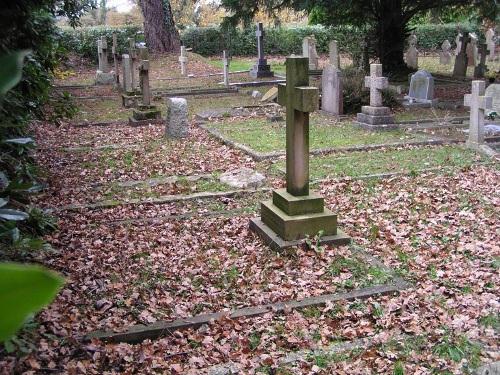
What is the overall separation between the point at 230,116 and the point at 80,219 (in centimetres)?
828

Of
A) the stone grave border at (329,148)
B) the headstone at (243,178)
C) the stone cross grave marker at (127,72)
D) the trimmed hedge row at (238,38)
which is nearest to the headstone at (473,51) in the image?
the trimmed hedge row at (238,38)

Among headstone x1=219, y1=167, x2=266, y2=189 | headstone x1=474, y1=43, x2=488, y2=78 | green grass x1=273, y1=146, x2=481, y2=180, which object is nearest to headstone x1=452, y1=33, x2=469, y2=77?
headstone x1=474, y1=43, x2=488, y2=78

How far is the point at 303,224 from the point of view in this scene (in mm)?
5691

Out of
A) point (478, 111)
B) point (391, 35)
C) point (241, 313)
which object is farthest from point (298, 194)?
point (391, 35)

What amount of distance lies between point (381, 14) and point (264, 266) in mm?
16226

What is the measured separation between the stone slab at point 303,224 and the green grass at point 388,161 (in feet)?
8.98

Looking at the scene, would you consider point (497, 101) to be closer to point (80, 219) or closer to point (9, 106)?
point (80, 219)

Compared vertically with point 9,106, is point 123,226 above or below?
below

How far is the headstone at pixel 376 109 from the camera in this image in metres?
12.3

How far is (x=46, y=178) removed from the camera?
8.54 metres

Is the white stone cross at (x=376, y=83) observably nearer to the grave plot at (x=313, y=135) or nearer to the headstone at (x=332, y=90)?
the grave plot at (x=313, y=135)

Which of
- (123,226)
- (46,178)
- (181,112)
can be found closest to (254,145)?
(181,112)

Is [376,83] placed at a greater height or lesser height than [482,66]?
lesser

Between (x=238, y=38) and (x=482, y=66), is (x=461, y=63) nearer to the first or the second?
(x=482, y=66)
